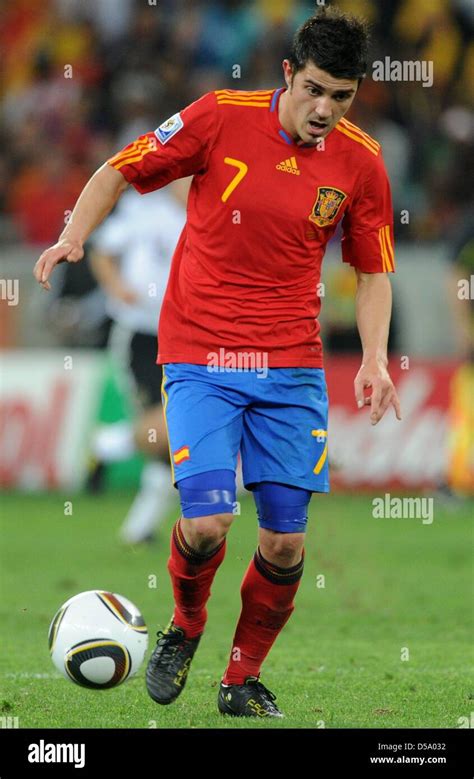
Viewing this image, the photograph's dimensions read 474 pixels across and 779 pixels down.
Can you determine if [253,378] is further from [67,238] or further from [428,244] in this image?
[428,244]

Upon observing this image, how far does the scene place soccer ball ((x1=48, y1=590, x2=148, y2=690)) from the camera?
18.4 feet

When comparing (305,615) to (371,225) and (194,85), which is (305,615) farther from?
(194,85)

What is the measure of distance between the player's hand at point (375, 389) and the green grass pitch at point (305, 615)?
116 centimetres

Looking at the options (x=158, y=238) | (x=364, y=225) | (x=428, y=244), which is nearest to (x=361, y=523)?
(x=158, y=238)

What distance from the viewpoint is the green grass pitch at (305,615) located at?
572cm

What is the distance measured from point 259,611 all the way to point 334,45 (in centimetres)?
217

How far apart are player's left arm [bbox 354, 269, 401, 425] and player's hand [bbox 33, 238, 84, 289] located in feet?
3.80

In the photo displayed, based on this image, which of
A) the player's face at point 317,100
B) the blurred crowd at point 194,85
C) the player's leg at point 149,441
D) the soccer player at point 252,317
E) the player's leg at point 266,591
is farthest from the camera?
the blurred crowd at point 194,85

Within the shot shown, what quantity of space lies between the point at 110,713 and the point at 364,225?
2116 mm

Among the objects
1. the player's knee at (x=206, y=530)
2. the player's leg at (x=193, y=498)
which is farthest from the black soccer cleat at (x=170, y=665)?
the player's knee at (x=206, y=530)

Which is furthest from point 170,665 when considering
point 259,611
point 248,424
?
point 248,424

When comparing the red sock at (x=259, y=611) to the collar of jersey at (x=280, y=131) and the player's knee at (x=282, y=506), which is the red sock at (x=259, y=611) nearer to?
the player's knee at (x=282, y=506)

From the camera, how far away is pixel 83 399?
14234 mm

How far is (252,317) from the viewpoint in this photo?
562 cm
